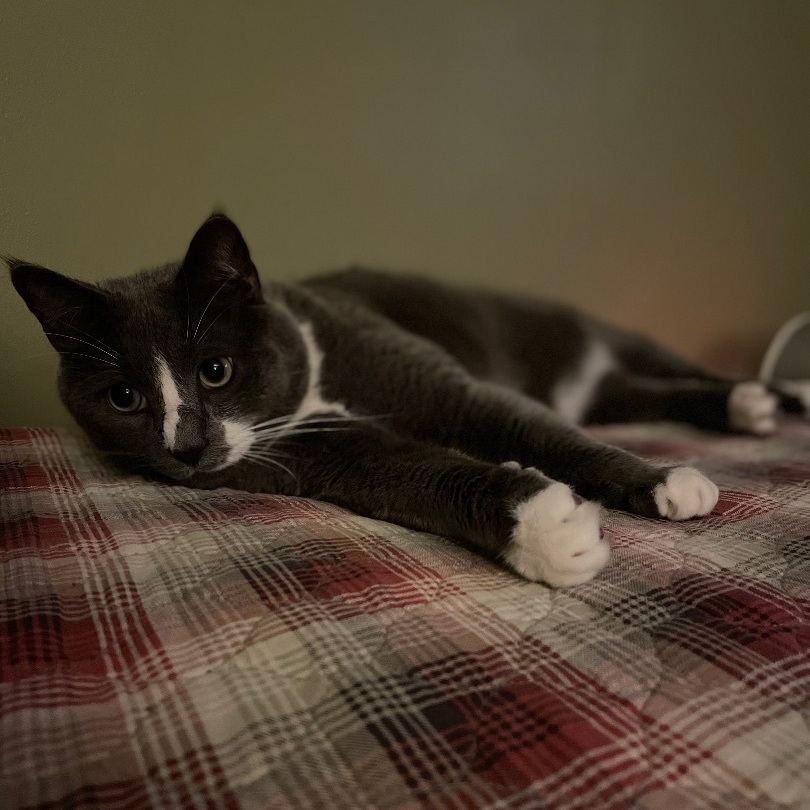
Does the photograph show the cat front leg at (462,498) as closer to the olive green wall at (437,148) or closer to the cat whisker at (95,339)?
the cat whisker at (95,339)

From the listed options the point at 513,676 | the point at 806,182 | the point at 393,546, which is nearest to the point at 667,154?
the point at 806,182

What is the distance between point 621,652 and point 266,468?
619 millimetres

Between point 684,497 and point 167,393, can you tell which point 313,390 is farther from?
point 684,497

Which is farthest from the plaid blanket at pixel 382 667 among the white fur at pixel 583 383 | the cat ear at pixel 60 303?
the white fur at pixel 583 383

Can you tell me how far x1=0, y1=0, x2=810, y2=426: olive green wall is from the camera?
3.21 feet

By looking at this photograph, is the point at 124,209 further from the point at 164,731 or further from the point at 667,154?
the point at 667,154

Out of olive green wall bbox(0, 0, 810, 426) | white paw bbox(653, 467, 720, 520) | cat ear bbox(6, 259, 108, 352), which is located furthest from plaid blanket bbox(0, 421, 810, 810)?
olive green wall bbox(0, 0, 810, 426)

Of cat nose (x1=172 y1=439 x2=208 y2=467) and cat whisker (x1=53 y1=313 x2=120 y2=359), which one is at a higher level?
cat whisker (x1=53 y1=313 x2=120 y2=359)

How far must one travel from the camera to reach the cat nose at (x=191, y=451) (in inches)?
34.7

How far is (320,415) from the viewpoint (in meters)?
1.09

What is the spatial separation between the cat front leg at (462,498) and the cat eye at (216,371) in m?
0.16

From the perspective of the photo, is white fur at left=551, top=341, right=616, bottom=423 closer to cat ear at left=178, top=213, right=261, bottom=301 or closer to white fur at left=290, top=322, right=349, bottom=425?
white fur at left=290, top=322, right=349, bottom=425

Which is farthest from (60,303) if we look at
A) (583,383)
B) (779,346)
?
(779,346)

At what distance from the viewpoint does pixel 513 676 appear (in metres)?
0.52
